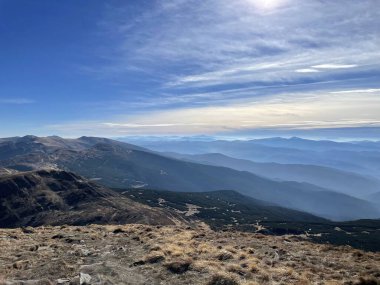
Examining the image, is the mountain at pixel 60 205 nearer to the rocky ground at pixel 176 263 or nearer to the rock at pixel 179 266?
the rocky ground at pixel 176 263

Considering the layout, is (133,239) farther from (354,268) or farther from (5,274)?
(354,268)

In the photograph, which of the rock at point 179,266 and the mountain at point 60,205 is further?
the mountain at point 60,205

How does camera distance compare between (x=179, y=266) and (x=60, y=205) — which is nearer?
(x=179, y=266)

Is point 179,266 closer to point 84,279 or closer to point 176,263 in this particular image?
point 176,263

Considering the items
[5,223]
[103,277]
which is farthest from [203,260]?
[5,223]

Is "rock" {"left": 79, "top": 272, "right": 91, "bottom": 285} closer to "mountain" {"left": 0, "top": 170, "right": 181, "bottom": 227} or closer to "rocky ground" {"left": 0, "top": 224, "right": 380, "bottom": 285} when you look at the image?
"rocky ground" {"left": 0, "top": 224, "right": 380, "bottom": 285}

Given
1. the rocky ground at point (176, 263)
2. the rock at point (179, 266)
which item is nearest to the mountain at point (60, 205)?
the rocky ground at point (176, 263)

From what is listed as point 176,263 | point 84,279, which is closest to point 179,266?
point 176,263
